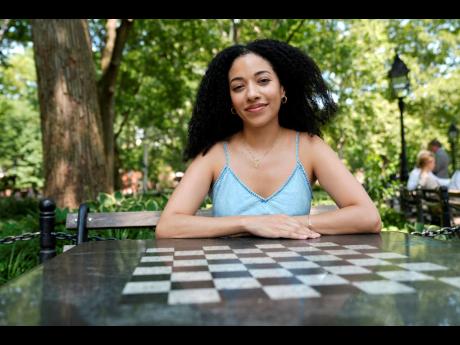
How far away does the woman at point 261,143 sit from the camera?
2.19m

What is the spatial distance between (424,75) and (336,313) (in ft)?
79.4

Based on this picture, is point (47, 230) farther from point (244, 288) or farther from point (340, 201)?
point (244, 288)

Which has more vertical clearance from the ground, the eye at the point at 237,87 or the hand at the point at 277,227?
the eye at the point at 237,87

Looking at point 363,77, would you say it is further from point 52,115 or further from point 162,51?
point 52,115

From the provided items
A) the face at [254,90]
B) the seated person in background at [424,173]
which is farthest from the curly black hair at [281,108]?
the seated person in background at [424,173]

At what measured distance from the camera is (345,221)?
1.93 metres

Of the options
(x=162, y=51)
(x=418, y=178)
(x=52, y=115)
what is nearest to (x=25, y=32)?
(x=162, y=51)

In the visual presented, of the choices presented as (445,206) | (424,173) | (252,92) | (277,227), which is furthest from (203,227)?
(424,173)

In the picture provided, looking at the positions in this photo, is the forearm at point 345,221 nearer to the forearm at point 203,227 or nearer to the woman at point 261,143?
the woman at point 261,143

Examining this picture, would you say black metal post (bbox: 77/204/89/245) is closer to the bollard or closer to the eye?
the eye

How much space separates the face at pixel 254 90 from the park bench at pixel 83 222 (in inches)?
29.9

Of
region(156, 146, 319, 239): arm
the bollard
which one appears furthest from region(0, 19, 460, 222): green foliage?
region(156, 146, 319, 239): arm

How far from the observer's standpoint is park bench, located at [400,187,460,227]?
183 inches

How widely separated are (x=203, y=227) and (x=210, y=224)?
0.10 feet
